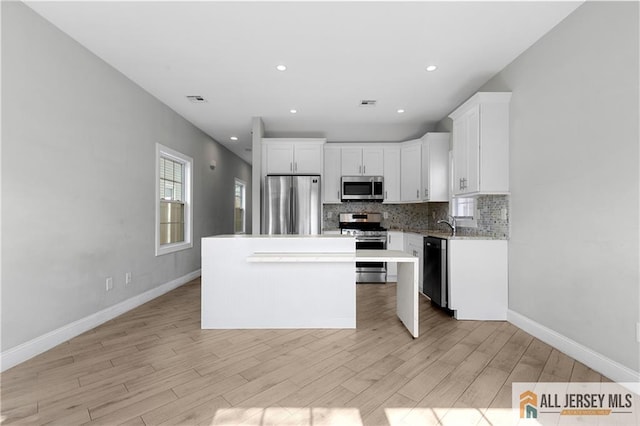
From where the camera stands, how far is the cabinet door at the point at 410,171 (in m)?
4.88

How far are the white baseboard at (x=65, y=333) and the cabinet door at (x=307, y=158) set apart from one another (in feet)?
9.12

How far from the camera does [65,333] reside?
2.53 metres

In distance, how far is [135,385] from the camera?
6.24ft

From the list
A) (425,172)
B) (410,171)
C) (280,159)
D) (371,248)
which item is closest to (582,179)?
(425,172)

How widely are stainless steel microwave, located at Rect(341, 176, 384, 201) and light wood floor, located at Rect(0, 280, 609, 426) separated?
101 inches

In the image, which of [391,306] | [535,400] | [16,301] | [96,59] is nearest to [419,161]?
[391,306]

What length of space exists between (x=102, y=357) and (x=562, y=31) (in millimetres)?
4449

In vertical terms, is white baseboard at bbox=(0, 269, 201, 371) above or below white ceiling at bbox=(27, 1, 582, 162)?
below

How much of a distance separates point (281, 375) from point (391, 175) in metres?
3.93

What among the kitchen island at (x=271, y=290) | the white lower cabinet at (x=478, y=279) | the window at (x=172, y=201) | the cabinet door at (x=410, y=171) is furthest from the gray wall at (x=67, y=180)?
the cabinet door at (x=410, y=171)

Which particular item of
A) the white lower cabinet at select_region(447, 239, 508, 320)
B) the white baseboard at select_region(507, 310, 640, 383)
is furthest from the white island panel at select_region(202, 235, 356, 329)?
the white baseboard at select_region(507, 310, 640, 383)

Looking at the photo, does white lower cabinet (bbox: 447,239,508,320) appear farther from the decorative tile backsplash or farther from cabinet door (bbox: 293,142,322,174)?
cabinet door (bbox: 293,142,322,174)

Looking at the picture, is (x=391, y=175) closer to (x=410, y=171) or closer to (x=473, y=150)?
(x=410, y=171)

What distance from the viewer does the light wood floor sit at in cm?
162
